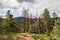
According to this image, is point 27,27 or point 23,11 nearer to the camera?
point 23,11

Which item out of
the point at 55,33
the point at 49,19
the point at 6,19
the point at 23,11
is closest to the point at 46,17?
the point at 49,19

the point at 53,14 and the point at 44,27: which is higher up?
the point at 53,14

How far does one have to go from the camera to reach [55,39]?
30.2m

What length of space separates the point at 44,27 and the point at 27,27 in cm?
963

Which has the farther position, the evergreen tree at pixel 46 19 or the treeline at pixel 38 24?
the evergreen tree at pixel 46 19

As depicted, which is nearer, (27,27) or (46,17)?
(46,17)

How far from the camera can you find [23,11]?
7581 cm

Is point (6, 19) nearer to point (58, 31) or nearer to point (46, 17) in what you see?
point (46, 17)

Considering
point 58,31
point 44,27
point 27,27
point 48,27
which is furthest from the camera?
point 27,27

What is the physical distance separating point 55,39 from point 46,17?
135ft

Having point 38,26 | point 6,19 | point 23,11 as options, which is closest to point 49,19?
point 38,26

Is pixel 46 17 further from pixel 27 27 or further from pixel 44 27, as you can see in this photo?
pixel 27 27

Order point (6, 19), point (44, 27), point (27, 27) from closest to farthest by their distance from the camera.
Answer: point (6, 19), point (44, 27), point (27, 27)

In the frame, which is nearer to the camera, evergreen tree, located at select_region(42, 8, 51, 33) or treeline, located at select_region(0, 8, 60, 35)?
treeline, located at select_region(0, 8, 60, 35)
